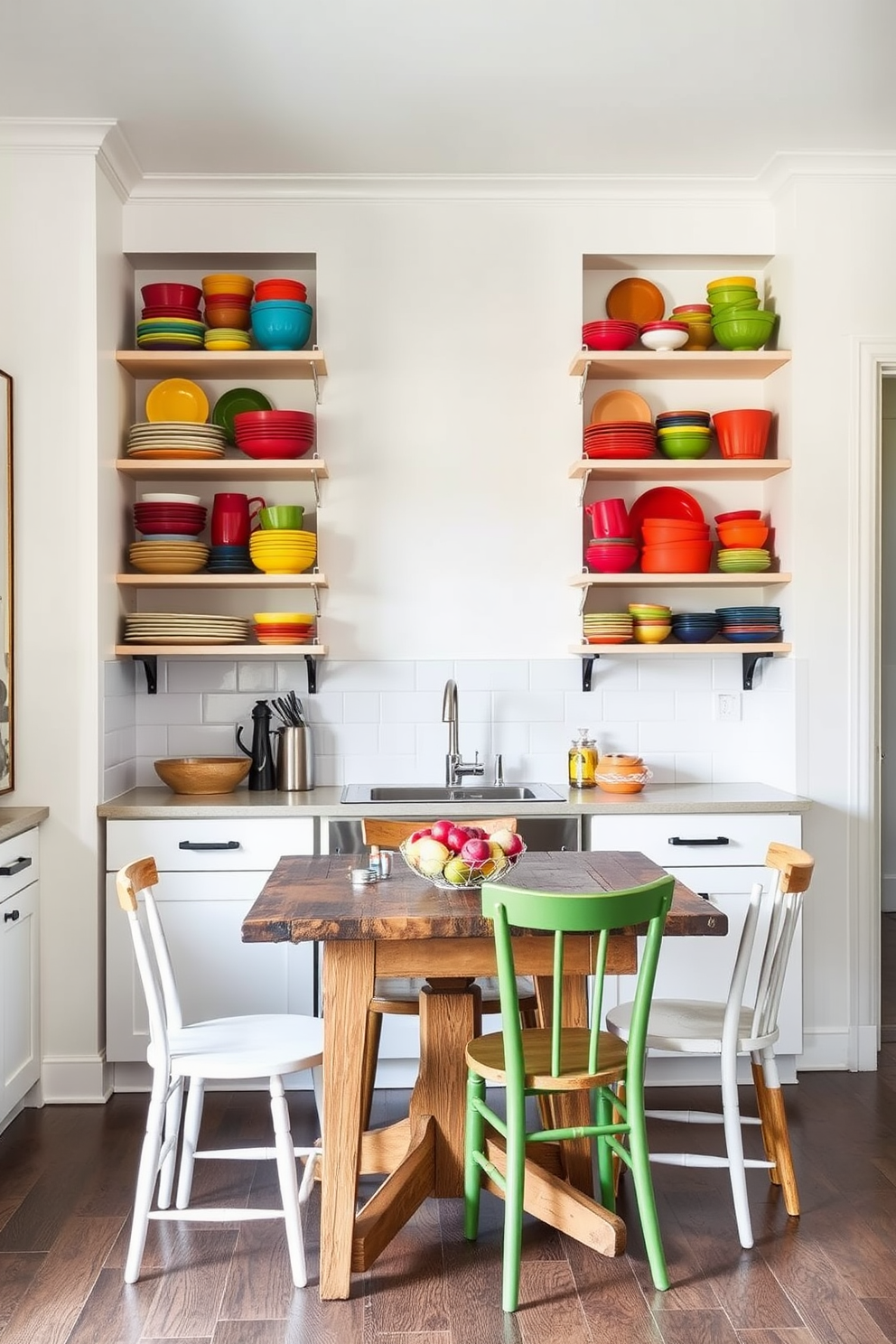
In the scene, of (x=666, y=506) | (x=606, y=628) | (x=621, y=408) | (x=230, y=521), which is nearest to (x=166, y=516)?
(x=230, y=521)

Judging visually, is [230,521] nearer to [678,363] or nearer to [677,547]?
[677,547]

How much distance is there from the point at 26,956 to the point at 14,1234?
3.00 ft

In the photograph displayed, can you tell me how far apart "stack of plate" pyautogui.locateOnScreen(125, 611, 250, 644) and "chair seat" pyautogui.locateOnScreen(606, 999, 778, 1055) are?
1.85 m

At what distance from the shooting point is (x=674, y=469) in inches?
163

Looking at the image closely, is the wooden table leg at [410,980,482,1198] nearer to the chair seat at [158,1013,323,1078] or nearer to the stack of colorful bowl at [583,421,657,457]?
the chair seat at [158,1013,323,1078]

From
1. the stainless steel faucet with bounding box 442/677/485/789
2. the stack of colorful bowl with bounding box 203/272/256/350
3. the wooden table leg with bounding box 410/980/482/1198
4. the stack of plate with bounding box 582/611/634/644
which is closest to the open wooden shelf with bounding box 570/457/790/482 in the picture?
the stack of plate with bounding box 582/611/634/644

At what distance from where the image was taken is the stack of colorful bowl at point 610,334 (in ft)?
13.5

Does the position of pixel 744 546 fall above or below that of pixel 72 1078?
above

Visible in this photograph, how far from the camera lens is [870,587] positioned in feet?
13.3

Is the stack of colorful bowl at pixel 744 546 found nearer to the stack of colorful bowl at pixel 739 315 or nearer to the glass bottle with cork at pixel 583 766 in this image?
the stack of colorful bowl at pixel 739 315

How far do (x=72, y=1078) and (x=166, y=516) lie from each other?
5.97 feet

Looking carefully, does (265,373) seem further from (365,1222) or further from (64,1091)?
(365,1222)

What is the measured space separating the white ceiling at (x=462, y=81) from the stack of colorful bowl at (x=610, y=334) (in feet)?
1.70

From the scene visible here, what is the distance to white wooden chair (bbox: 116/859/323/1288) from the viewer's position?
8.40ft
